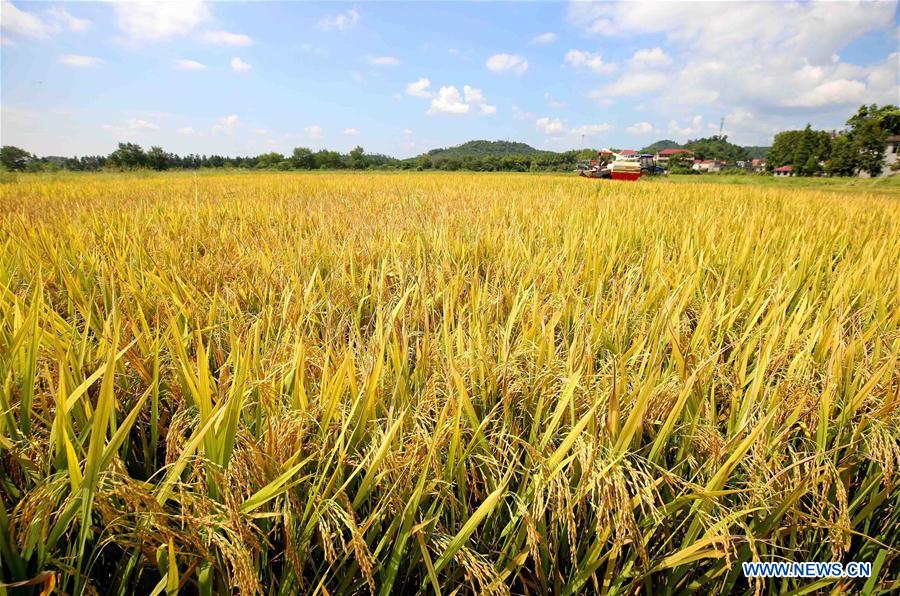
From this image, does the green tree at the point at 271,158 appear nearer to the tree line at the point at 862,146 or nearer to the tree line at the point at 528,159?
the tree line at the point at 528,159

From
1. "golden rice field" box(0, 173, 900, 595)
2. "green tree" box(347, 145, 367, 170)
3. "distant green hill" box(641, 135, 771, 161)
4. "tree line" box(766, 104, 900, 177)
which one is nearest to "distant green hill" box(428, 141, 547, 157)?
"distant green hill" box(641, 135, 771, 161)

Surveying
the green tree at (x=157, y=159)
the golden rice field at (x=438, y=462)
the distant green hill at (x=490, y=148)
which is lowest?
the golden rice field at (x=438, y=462)

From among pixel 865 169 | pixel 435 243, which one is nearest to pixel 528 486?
pixel 435 243

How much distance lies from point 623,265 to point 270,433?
180cm

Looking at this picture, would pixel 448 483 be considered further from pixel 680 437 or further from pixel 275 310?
pixel 275 310

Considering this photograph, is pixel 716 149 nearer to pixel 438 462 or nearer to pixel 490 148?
pixel 490 148

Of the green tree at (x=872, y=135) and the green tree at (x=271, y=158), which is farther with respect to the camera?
the green tree at (x=271, y=158)

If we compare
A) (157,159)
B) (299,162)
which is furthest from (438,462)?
(299,162)

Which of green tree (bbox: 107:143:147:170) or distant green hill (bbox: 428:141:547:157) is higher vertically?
distant green hill (bbox: 428:141:547:157)

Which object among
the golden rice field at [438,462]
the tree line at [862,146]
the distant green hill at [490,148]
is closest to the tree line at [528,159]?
the tree line at [862,146]

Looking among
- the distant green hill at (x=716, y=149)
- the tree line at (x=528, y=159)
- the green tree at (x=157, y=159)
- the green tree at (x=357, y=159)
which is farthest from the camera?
the distant green hill at (x=716, y=149)

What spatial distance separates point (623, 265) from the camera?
191cm

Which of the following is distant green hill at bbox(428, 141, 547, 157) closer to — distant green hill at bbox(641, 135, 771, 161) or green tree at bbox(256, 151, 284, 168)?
distant green hill at bbox(641, 135, 771, 161)

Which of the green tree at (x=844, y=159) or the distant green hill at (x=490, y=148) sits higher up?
the distant green hill at (x=490, y=148)
